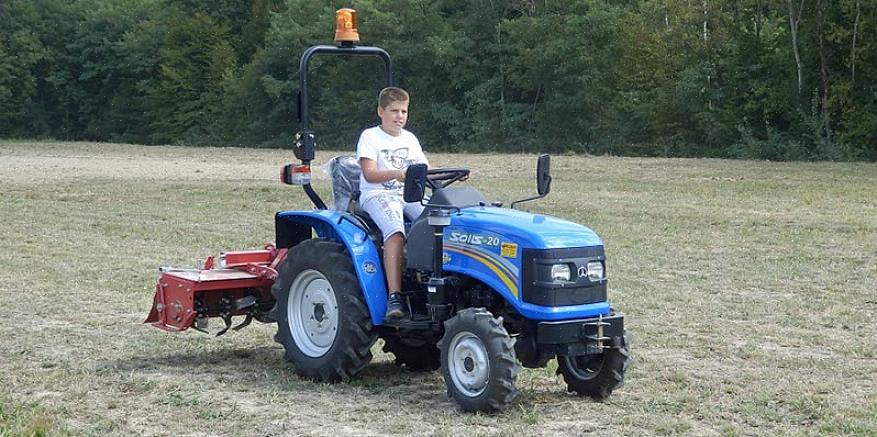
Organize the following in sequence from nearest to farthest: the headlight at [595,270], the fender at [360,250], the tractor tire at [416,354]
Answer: the headlight at [595,270] < the fender at [360,250] < the tractor tire at [416,354]

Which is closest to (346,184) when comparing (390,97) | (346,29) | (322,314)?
(390,97)

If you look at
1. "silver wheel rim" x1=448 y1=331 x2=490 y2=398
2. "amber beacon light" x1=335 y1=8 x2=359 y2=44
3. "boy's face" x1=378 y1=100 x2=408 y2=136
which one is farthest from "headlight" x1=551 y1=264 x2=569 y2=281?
"amber beacon light" x1=335 y1=8 x2=359 y2=44

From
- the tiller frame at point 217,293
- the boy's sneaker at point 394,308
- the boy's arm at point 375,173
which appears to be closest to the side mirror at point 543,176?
the boy's arm at point 375,173

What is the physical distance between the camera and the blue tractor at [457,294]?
6395 millimetres

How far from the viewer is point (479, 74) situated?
5094cm

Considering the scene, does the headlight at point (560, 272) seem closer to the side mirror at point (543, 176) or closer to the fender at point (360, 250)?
the side mirror at point (543, 176)

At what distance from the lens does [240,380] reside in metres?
7.45

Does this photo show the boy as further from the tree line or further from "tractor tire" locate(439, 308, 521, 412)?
the tree line

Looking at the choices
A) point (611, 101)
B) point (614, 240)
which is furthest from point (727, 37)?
point (614, 240)

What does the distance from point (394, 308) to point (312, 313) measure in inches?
29.5

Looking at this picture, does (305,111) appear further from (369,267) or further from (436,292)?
(436,292)

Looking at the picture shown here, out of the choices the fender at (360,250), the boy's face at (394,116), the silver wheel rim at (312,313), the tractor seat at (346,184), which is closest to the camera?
the fender at (360,250)

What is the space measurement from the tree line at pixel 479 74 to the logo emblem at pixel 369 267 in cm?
2484

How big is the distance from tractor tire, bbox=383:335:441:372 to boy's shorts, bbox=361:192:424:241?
88 centimetres
